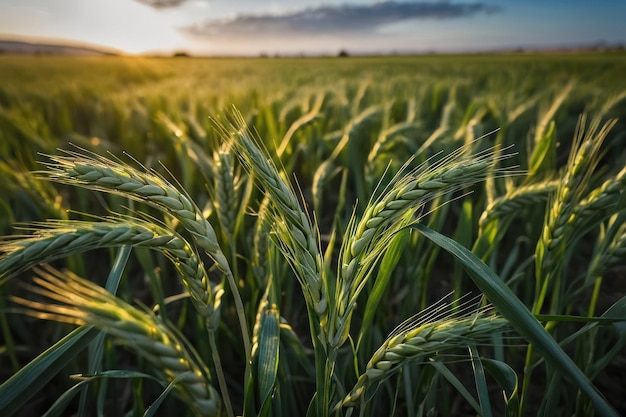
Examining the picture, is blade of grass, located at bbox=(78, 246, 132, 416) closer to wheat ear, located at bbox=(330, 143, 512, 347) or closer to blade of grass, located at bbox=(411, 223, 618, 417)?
wheat ear, located at bbox=(330, 143, 512, 347)

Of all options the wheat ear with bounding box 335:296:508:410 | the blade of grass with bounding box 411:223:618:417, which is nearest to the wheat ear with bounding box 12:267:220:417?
the wheat ear with bounding box 335:296:508:410

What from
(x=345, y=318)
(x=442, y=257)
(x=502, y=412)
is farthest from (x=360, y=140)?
(x=345, y=318)

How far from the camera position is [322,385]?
902 mm

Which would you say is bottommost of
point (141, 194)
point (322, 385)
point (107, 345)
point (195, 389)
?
point (107, 345)

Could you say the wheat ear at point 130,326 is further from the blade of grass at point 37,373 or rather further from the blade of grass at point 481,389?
the blade of grass at point 481,389

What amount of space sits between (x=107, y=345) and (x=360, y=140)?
2.00 m

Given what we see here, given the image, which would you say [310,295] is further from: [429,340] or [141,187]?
[141,187]

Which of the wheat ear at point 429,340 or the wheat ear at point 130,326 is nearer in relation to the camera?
the wheat ear at point 130,326

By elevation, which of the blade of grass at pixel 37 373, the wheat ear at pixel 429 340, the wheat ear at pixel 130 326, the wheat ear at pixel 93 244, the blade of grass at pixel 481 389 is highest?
the wheat ear at pixel 93 244

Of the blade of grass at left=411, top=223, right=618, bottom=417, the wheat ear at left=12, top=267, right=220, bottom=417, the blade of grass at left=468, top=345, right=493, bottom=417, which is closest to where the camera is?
the wheat ear at left=12, top=267, right=220, bottom=417

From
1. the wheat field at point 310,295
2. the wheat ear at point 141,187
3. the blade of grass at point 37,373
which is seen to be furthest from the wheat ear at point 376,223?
the blade of grass at point 37,373

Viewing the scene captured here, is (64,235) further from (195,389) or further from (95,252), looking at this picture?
(95,252)

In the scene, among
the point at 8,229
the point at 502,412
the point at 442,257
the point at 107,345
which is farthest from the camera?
the point at 442,257

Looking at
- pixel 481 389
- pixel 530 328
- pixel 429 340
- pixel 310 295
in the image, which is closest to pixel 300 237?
pixel 310 295
